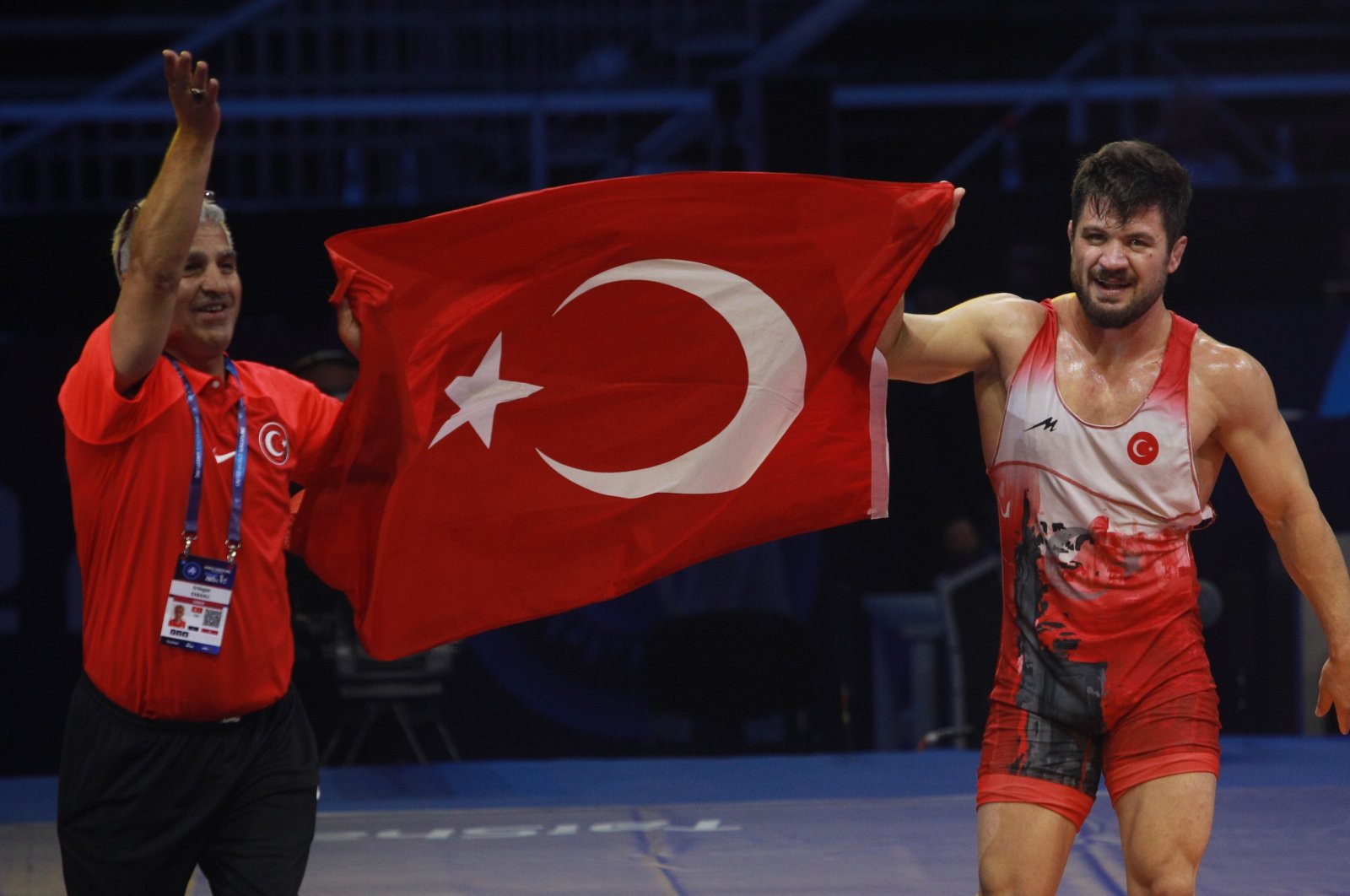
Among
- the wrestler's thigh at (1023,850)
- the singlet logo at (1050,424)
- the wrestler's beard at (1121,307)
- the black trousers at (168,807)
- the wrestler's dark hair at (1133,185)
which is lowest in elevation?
the wrestler's thigh at (1023,850)

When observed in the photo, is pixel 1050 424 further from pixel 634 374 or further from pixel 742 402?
pixel 634 374

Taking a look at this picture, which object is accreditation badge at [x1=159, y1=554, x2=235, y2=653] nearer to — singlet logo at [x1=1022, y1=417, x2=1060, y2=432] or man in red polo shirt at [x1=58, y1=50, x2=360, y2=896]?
man in red polo shirt at [x1=58, y1=50, x2=360, y2=896]

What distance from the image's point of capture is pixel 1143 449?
3166 mm

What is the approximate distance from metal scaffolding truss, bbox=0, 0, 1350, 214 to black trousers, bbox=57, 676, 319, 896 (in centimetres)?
469

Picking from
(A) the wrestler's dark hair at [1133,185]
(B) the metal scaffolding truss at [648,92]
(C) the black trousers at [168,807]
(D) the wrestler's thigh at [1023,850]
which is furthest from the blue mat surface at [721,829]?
(B) the metal scaffolding truss at [648,92]

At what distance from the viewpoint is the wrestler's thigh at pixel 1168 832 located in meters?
3.01

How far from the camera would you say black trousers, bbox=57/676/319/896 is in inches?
110

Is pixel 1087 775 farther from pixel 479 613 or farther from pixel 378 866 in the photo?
pixel 378 866

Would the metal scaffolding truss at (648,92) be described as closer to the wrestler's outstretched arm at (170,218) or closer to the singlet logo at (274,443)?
the singlet logo at (274,443)

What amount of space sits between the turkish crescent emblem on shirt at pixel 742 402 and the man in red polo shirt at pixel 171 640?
926 millimetres

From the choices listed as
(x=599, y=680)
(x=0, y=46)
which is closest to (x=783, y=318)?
(x=599, y=680)

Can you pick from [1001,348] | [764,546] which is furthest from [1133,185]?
[764,546]

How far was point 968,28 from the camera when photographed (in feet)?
32.0

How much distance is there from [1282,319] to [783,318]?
3.94m
